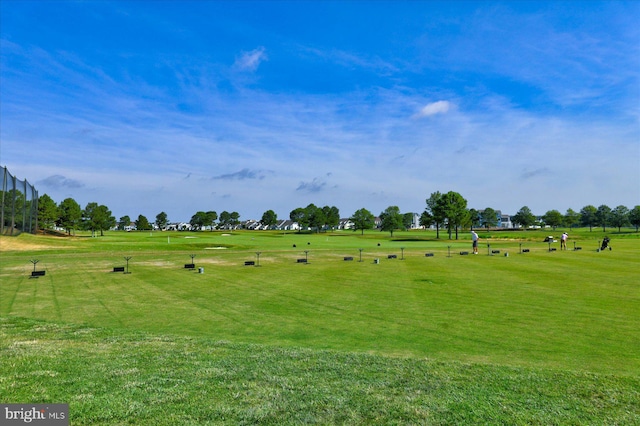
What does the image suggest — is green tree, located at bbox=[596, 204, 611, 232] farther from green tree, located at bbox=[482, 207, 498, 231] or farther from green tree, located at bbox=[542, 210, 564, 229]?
green tree, located at bbox=[482, 207, 498, 231]

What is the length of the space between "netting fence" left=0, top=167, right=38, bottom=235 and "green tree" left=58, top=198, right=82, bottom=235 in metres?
38.5

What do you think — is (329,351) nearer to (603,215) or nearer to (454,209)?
(454,209)

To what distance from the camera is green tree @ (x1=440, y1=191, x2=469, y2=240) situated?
98.9 meters

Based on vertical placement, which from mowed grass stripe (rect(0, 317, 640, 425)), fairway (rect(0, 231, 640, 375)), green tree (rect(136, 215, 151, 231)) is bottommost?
fairway (rect(0, 231, 640, 375))

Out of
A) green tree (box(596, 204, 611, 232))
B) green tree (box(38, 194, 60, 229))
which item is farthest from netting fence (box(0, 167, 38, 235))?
green tree (box(596, 204, 611, 232))

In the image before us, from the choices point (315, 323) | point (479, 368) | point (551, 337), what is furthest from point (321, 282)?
point (479, 368)

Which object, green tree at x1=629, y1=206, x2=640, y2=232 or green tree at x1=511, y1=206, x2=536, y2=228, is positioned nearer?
green tree at x1=629, y1=206, x2=640, y2=232

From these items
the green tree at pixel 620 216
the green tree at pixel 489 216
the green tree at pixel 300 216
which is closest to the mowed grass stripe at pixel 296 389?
the green tree at pixel 300 216

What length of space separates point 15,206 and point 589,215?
20200cm

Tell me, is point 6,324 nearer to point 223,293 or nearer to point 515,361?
point 223,293

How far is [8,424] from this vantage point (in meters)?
5.98

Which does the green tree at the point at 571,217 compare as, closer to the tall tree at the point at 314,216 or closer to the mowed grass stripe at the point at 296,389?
the tall tree at the point at 314,216

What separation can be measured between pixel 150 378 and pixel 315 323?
796 centimetres

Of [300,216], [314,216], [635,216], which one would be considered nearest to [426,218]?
[314,216]
